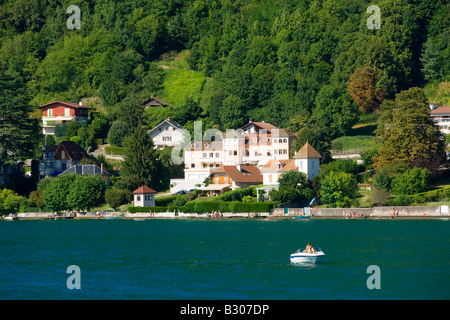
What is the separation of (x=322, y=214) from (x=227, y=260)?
3670 cm

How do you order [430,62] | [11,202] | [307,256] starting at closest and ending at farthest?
[307,256] < [11,202] < [430,62]

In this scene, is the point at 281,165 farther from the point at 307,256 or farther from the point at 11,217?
the point at 307,256

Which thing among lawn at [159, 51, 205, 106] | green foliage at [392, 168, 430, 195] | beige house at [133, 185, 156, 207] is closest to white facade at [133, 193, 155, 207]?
beige house at [133, 185, 156, 207]

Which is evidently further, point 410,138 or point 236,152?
point 236,152

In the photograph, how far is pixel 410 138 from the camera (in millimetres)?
93438

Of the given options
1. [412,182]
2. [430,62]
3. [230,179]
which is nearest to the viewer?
[412,182]

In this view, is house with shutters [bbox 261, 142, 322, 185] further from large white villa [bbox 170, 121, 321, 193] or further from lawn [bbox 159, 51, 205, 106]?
lawn [bbox 159, 51, 205, 106]

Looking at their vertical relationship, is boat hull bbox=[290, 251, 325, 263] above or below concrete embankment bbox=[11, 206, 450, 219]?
below

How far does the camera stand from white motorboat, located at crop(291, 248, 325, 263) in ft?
166

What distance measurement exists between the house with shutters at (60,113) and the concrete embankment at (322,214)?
37423 mm

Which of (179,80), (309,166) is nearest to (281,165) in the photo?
(309,166)

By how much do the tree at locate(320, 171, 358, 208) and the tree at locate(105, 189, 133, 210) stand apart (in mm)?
23679

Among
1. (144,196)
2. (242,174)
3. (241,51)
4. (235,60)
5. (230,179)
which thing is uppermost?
(241,51)

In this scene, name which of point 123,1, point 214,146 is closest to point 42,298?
point 214,146
